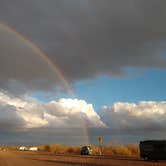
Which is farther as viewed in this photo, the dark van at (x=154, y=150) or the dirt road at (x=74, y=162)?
the dark van at (x=154, y=150)

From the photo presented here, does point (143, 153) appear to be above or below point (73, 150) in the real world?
below

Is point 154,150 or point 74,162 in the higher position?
point 154,150

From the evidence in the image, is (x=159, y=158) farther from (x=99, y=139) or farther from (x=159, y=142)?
(x=99, y=139)

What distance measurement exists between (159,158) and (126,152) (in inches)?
1293

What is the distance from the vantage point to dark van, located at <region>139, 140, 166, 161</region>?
4897cm

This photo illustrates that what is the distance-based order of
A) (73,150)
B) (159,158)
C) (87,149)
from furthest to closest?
(73,150), (87,149), (159,158)

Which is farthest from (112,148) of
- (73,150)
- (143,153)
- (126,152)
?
(143,153)

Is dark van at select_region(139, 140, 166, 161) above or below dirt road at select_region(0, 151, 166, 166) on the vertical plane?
above

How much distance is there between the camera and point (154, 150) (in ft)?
163

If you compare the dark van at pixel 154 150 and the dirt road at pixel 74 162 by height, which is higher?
the dark van at pixel 154 150

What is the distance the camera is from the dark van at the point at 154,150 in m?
49.0

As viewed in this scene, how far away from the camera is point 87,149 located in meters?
79.9

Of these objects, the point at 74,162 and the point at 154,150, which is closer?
the point at 74,162

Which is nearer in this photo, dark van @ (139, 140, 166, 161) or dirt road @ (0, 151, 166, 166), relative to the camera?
dirt road @ (0, 151, 166, 166)
